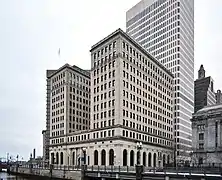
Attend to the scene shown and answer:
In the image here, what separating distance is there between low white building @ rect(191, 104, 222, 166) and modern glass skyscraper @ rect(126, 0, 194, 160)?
47939 mm

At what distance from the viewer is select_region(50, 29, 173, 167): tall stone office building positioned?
4156 inches

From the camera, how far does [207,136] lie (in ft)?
370

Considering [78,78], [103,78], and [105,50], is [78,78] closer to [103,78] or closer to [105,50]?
[105,50]

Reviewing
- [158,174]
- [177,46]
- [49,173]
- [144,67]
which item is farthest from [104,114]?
[177,46]

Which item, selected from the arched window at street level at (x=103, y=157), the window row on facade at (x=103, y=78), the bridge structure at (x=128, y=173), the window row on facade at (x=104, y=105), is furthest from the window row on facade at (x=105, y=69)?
the bridge structure at (x=128, y=173)

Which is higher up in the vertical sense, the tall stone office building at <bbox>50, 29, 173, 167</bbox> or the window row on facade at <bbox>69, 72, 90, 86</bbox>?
the window row on facade at <bbox>69, 72, 90, 86</bbox>

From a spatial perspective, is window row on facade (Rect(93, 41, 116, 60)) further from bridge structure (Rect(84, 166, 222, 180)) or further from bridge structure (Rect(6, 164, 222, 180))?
bridge structure (Rect(84, 166, 222, 180))

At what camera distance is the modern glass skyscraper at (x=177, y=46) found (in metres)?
169

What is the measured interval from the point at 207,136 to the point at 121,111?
32108 mm

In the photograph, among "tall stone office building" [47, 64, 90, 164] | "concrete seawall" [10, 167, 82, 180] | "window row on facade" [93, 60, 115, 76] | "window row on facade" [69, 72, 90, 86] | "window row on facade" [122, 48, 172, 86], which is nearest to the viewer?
"concrete seawall" [10, 167, 82, 180]

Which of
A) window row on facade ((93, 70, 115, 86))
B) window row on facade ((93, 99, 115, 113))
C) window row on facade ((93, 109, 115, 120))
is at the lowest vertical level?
window row on facade ((93, 109, 115, 120))

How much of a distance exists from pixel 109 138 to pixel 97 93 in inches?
724

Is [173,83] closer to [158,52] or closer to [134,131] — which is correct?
[158,52]

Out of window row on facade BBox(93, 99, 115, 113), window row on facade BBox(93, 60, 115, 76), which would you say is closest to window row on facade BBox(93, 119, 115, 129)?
window row on facade BBox(93, 99, 115, 113)
